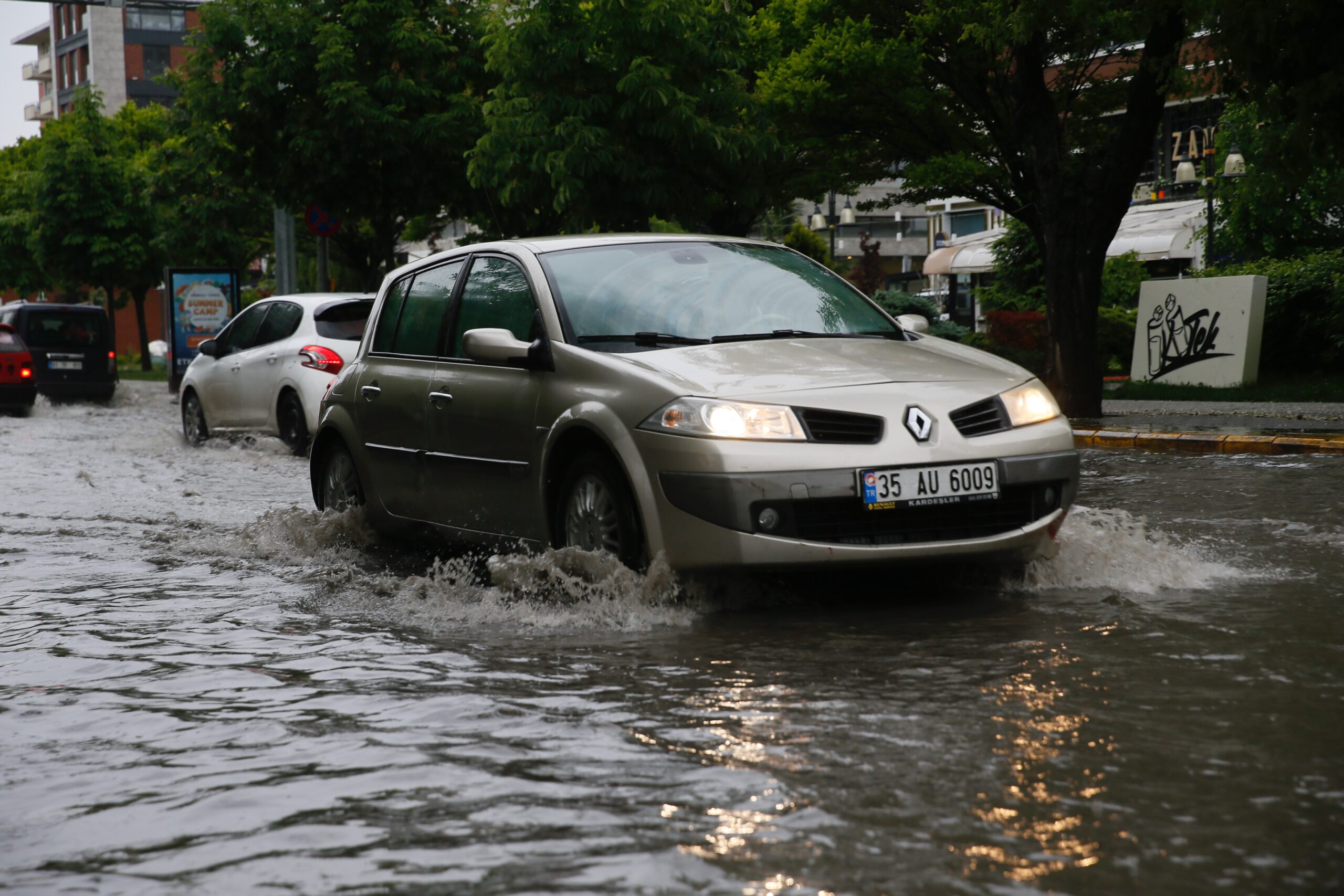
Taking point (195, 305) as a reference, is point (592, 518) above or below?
below

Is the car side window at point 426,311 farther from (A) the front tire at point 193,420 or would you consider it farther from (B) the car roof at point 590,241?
(A) the front tire at point 193,420

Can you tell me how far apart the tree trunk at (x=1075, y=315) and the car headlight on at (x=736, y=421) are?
43.3 ft

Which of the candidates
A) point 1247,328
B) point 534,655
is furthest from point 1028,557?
point 1247,328

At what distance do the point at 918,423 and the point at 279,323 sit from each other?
10.9 m

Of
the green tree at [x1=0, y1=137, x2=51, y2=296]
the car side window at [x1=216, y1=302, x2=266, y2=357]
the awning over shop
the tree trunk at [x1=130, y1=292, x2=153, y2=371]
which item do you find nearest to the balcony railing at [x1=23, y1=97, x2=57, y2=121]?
the green tree at [x1=0, y1=137, x2=51, y2=296]

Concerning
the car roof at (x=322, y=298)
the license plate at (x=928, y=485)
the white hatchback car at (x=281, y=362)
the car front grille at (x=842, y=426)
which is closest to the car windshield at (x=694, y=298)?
the car front grille at (x=842, y=426)

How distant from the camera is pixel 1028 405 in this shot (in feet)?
21.3

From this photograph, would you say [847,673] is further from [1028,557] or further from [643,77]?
[643,77]

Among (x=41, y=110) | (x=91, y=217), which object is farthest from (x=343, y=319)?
(x=41, y=110)

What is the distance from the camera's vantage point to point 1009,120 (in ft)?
72.2

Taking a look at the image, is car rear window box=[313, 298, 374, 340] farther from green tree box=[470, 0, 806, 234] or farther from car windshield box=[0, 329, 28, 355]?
car windshield box=[0, 329, 28, 355]

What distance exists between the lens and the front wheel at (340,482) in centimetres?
868

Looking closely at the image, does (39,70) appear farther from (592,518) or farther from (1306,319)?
(592,518)

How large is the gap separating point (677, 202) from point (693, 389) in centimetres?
1743
